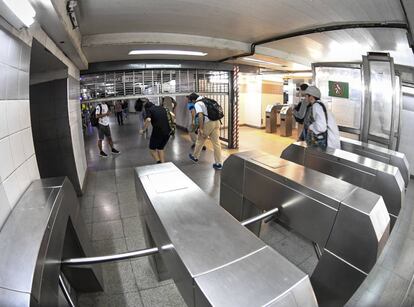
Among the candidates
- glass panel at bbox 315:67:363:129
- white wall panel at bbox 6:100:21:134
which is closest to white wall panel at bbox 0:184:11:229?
white wall panel at bbox 6:100:21:134

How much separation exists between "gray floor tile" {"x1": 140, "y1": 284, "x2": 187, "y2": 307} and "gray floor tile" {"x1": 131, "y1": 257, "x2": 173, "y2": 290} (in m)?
0.05

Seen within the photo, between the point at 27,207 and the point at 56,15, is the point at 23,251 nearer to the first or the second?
the point at 27,207

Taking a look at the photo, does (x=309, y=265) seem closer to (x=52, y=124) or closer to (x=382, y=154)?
(x=382, y=154)

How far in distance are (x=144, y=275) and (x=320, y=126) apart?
263 centimetres

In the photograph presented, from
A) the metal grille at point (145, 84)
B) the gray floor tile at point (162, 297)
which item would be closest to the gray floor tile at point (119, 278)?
the gray floor tile at point (162, 297)

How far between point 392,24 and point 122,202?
3838mm

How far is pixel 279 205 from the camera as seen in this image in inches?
71.8

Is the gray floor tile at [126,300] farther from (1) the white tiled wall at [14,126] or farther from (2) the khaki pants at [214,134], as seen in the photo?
(2) the khaki pants at [214,134]

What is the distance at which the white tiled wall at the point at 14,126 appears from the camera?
1143 millimetres

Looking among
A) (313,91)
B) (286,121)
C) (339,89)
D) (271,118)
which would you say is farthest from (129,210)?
(271,118)

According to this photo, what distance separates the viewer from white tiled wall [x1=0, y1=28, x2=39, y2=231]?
1.14 metres

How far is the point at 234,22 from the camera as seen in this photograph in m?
2.82

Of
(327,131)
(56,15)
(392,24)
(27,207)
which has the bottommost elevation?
(27,207)

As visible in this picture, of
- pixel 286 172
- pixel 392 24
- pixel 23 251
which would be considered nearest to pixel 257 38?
pixel 392 24
